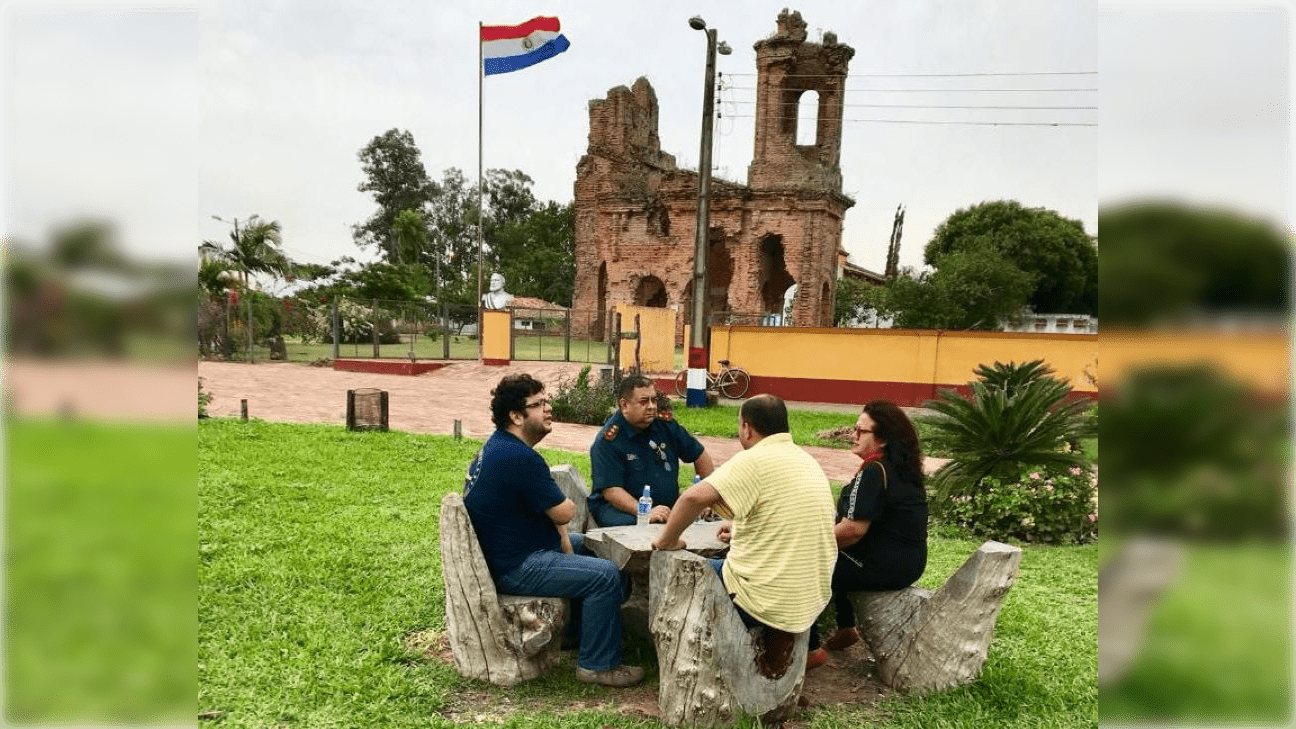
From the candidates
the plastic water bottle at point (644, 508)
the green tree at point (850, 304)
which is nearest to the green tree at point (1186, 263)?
the plastic water bottle at point (644, 508)

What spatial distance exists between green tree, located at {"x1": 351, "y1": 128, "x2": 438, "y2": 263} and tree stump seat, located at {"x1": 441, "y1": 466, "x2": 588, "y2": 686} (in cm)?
4464

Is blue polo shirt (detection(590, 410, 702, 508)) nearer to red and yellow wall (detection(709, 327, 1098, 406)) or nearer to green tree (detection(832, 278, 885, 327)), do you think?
red and yellow wall (detection(709, 327, 1098, 406))

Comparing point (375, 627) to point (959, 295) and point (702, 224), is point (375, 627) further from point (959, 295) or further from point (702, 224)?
point (959, 295)

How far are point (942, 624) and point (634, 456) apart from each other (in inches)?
61.6

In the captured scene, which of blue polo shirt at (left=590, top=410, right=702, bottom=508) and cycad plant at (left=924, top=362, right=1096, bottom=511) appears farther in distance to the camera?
cycad plant at (left=924, top=362, right=1096, bottom=511)

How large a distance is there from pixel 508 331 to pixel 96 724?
741 inches

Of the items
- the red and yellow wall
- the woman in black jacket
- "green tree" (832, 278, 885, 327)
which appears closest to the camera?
the woman in black jacket

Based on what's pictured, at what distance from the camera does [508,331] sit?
19.5 metres

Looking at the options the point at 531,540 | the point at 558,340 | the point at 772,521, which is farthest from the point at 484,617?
the point at 558,340

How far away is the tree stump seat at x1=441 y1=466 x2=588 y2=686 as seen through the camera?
9.89 ft

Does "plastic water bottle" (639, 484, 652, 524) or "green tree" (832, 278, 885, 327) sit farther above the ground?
"green tree" (832, 278, 885, 327)

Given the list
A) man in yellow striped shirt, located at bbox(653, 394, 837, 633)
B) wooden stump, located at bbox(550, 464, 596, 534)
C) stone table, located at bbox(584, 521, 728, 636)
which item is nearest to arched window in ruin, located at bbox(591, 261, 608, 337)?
wooden stump, located at bbox(550, 464, 596, 534)

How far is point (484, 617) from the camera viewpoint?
303cm

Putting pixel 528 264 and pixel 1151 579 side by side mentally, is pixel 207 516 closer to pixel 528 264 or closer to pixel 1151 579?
pixel 1151 579
